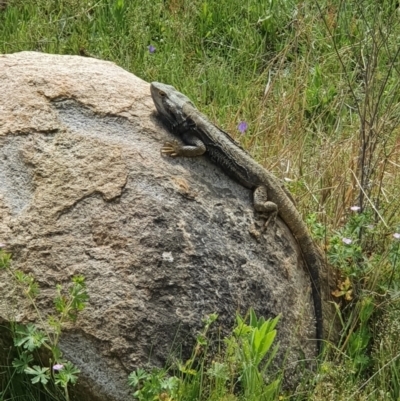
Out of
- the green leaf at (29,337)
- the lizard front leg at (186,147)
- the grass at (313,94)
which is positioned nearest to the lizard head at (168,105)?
the lizard front leg at (186,147)

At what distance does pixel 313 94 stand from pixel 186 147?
2.84 m

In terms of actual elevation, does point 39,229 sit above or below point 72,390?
above

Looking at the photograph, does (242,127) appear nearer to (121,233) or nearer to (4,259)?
(121,233)

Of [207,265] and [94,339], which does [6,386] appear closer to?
[94,339]

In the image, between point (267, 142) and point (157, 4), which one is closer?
point (267, 142)

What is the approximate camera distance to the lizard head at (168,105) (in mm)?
4539

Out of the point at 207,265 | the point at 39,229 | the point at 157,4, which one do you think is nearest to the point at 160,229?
the point at 207,265

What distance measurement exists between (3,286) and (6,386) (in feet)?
1.49

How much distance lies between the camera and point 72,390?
3.75 meters

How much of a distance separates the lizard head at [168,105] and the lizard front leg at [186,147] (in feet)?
0.35

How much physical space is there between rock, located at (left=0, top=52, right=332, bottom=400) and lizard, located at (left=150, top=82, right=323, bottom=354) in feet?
0.19

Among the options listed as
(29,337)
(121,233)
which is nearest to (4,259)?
(29,337)

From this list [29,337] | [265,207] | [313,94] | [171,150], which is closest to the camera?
[29,337]

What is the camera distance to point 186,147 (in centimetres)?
437
